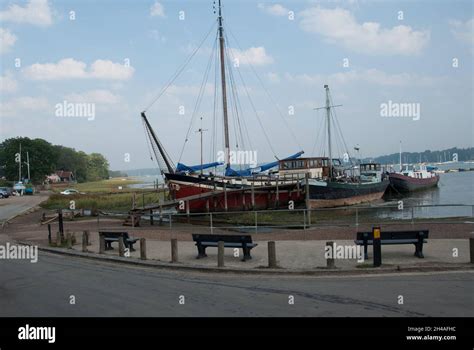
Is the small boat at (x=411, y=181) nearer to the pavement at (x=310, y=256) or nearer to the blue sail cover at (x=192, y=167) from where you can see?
the blue sail cover at (x=192, y=167)

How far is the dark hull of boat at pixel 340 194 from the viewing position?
4384cm

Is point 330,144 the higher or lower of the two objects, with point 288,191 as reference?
higher

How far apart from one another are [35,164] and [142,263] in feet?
350

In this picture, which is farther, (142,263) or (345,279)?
(142,263)

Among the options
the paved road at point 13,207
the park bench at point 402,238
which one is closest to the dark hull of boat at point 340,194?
the paved road at point 13,207

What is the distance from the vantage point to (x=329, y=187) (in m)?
44.4

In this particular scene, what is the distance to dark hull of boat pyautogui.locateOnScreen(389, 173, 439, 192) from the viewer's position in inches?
2633

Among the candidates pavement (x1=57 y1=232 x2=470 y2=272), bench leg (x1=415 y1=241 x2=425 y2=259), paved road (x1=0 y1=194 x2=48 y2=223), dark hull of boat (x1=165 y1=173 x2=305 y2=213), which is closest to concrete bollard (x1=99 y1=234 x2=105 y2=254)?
pavement (x1=57 y1=232 x2=470 y2=272)

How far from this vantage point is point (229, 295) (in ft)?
28.2

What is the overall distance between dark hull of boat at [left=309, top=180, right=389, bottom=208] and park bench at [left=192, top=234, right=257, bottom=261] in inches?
1230

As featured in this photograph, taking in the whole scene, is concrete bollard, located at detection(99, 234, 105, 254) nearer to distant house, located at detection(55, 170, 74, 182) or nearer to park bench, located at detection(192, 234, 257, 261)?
park bench, located at detection(192, 234, 257, 261)

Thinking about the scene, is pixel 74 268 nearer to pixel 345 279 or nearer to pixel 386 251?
pixel 345 279

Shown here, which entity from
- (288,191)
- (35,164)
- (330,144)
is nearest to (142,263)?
(288,191)

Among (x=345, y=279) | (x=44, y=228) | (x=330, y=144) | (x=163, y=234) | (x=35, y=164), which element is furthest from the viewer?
(x=35, y=164)
